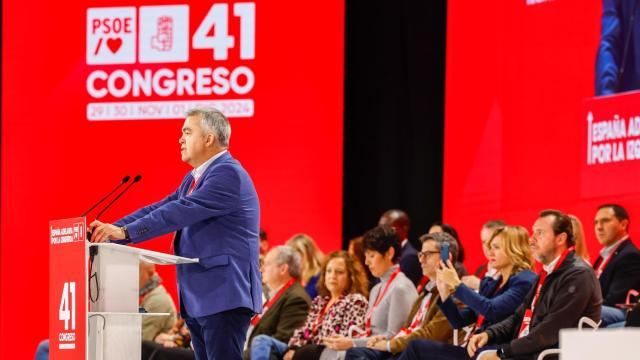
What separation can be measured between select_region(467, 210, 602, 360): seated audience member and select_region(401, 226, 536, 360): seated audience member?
11 centimetres

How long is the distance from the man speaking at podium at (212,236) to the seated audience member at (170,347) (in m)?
2.38

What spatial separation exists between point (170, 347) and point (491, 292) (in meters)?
2.16

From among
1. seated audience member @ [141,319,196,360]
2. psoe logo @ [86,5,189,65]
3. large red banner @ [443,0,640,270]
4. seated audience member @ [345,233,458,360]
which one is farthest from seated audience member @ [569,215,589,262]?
psoe logo @ [86,5,189,65]

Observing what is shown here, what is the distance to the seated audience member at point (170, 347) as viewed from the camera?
20.9 ft

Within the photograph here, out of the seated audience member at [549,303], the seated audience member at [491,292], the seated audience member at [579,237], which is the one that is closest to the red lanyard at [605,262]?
the seated audience member at [579,237]

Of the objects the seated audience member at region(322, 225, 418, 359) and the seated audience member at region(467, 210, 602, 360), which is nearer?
the seated audience member at region(467, 210, 602, 360)

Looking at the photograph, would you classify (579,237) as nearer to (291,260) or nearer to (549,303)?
(549,303)

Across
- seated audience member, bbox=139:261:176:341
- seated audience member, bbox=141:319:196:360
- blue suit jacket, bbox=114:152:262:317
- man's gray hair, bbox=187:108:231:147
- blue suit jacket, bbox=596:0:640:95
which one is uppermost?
blue suit jacket, bbox=596:0:640:95

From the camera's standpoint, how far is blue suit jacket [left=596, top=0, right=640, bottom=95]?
20.7 feet

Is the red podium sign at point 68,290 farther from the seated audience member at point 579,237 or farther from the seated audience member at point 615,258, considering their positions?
the seated audience member at point 579,237

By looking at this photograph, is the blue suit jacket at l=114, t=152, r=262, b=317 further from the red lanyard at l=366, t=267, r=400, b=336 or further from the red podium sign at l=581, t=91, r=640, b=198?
the red podium sign at l=581, t=91, r=640, b=198

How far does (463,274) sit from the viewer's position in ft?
20.4

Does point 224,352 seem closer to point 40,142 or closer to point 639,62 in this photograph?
point 639,62

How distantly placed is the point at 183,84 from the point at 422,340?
12.6ft
